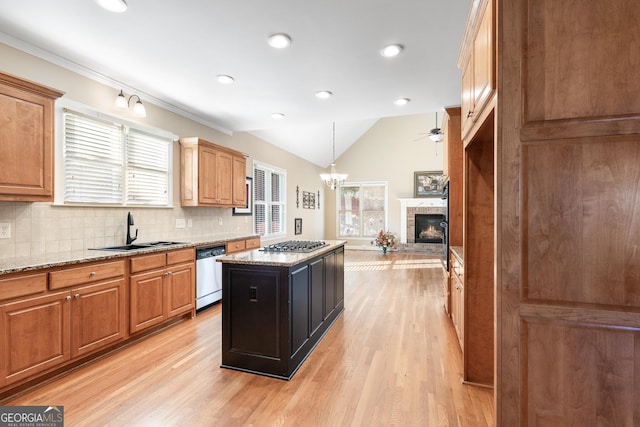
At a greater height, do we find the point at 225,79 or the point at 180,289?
the point at 225,79

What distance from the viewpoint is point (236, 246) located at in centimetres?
436

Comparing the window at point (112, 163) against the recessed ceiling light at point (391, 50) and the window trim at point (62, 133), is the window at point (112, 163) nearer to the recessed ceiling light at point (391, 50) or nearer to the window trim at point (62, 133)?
the window trim at point (62, 133)

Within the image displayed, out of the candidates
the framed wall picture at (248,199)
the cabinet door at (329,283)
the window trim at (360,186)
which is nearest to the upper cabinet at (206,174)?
the framed wall picture at (248,199)

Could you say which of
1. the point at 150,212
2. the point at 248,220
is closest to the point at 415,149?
the point at 248,220

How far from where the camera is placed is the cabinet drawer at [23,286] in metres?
1.97

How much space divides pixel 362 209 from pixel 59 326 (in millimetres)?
8991

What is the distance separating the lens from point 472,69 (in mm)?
1862

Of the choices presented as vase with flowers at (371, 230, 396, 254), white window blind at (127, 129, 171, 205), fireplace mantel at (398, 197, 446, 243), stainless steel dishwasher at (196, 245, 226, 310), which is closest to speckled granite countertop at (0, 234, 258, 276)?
stainless steel dishwasher at (196, 245, 226, 310)

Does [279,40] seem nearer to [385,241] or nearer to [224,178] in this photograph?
[224,178]

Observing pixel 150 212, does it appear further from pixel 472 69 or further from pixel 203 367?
pixel 472 69

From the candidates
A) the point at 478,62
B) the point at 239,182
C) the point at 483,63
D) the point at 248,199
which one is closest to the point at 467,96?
the point at 478,62

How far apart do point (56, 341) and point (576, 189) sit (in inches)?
130

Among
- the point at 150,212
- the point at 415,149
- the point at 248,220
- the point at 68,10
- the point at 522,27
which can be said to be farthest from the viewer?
the point at 415,149

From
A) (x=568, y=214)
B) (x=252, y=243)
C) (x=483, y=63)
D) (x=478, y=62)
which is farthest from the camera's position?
(x=252, y=243)
